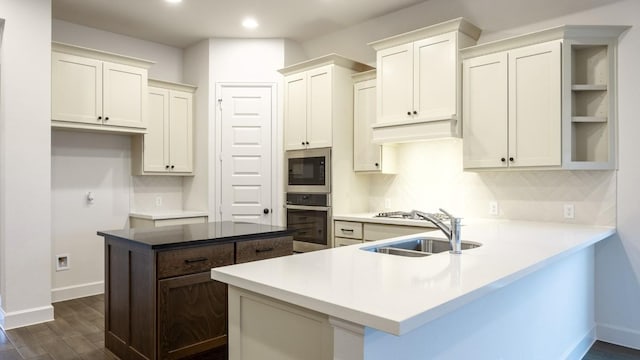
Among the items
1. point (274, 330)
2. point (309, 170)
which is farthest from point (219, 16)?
point (274, 330)

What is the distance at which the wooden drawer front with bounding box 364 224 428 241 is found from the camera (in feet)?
11.5

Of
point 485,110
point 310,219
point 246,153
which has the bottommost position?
point 310,219

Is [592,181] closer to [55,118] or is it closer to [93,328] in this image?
[93,328]

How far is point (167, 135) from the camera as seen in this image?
501 centimetres

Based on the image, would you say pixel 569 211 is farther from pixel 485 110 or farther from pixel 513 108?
pixel 485 110

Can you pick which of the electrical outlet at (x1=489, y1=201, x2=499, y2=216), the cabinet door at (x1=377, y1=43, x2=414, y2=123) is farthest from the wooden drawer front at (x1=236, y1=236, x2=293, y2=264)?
the electrical outlet at (x1=489, y1=201, x2=499, y2=216)

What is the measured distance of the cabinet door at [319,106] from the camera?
13.9ft

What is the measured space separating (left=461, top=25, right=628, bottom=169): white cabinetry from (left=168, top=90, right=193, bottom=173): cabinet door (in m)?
3.36

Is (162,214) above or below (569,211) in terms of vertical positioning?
below

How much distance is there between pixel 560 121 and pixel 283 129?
2.78 meters

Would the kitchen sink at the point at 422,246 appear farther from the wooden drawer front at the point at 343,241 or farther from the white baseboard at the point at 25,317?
the white baseboard at the point at 25,317

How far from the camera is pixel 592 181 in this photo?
319cm

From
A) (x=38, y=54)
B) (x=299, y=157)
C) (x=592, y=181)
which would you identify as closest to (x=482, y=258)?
(x=592, y=181)

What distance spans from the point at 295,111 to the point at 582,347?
130 inches
